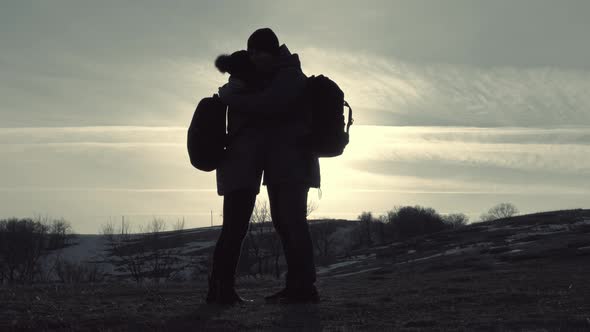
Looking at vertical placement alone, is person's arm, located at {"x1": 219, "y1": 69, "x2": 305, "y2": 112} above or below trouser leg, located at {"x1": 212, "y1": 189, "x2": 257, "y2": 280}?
above

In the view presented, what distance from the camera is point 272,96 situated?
6582 mm

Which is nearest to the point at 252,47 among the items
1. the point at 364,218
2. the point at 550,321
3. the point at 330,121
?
the point at 330,121

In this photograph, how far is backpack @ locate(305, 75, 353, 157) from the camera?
6.68 metres

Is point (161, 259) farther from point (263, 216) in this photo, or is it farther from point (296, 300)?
point (296, 300)

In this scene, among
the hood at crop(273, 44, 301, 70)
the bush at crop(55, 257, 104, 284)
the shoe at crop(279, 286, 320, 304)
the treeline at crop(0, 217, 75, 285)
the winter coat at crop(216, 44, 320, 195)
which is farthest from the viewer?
the treeline at crop(0, 217, 75, 285)

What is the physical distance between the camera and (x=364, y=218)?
152500 millimetres

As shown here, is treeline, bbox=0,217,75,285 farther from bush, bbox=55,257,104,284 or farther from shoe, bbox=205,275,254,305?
shoe, bbox=205,275,254,305

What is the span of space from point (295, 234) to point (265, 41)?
2.29 metres

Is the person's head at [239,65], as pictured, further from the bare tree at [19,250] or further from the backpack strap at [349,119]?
the bare tree at [19,250]

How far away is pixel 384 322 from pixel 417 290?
10.3 ft

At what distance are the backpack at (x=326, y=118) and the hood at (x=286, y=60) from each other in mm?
378

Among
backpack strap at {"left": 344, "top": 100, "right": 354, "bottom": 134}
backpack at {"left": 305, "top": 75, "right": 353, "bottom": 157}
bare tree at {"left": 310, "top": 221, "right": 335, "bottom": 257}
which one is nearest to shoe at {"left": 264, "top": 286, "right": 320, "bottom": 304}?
backpack at {"left": 305, "top": 75, "right": 353, "bottom": 157}

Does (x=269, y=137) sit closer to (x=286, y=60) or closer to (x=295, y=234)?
(x=286, y=60)

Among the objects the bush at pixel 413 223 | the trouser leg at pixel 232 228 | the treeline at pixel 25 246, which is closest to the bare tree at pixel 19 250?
the treeline at pixel 25 246
